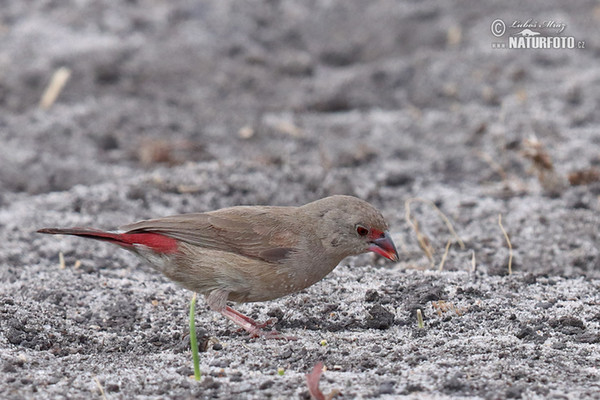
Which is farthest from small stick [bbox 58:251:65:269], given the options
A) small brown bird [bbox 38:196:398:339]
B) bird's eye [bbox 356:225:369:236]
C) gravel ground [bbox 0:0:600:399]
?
bird's eye [bbox 356:225:369:236]

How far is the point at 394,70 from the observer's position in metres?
9.30

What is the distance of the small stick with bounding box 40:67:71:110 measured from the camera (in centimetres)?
832

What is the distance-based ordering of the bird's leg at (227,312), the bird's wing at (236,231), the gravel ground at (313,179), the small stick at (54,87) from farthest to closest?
the small stick at (54,87) → the bird's wing at (236,231) → the bird's leg at (227,312) → the gravel ground at (313,179)

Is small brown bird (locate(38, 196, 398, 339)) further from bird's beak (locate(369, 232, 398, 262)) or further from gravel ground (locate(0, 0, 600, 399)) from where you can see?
gravel ground (locate(0, 0, 600, 399))

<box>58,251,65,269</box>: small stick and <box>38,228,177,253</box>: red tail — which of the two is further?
<box>58,251,65,269</box>: small stick

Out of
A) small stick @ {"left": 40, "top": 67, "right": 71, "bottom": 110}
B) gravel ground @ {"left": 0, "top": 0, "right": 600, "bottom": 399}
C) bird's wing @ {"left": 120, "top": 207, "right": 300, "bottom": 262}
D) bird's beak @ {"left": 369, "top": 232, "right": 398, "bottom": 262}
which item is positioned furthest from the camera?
small stick @ {"left": 40, "top": 67, "right": 71, "bottom": 110}

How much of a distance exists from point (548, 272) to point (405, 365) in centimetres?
191

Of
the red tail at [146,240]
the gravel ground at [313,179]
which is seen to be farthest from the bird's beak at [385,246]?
the red tail at [146,240]

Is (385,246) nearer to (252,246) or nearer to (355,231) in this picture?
(355,231)

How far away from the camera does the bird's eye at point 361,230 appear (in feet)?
14.8

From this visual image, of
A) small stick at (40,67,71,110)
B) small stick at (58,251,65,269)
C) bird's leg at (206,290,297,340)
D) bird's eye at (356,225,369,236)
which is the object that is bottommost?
bird's leg at (206,290,297,340)

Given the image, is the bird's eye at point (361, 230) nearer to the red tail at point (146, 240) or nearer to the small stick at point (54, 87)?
the red tail at point (146, 240)

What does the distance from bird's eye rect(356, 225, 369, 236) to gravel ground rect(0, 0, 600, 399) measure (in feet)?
1.06

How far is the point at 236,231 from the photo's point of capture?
4.51 metres
